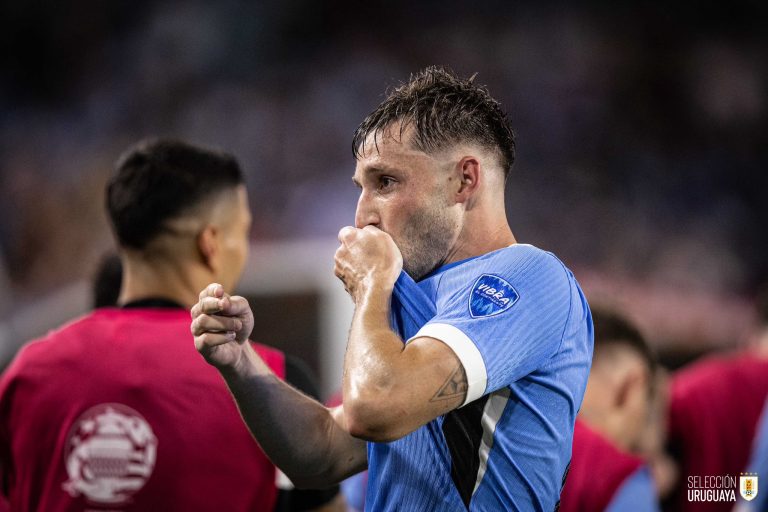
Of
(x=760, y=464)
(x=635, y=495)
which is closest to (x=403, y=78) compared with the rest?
(x=760, y=464)

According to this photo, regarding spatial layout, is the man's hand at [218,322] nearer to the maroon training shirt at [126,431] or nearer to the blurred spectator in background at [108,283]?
the maroon training shirt at [126,431]

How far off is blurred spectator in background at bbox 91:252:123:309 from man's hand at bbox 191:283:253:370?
1999mm

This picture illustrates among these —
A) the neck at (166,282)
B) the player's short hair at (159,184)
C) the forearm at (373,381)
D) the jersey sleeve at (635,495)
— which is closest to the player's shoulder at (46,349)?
the neck at (166,282)

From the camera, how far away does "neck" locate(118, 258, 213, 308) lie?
321cm

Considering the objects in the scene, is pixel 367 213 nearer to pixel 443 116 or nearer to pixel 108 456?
pixel 443 116

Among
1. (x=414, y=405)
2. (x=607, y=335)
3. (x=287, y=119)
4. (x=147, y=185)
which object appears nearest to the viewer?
(x=414, y=405)

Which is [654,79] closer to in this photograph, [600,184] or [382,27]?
[600,184]

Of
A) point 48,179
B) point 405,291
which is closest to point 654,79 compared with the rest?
point 48,179

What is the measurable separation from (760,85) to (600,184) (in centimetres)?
249

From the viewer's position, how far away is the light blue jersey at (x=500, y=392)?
1.99m

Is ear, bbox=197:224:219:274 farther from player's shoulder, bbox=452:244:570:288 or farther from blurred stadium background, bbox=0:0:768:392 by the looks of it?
blurred stadium background, bbox=0:0:768:392

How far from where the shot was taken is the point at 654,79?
1184 centimetres

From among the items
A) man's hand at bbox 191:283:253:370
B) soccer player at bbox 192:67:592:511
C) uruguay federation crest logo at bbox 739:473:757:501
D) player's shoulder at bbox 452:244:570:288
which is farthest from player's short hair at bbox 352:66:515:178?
uruguay federation crest logo at bbox 739:473:757:501

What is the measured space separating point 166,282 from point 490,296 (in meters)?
1.53
